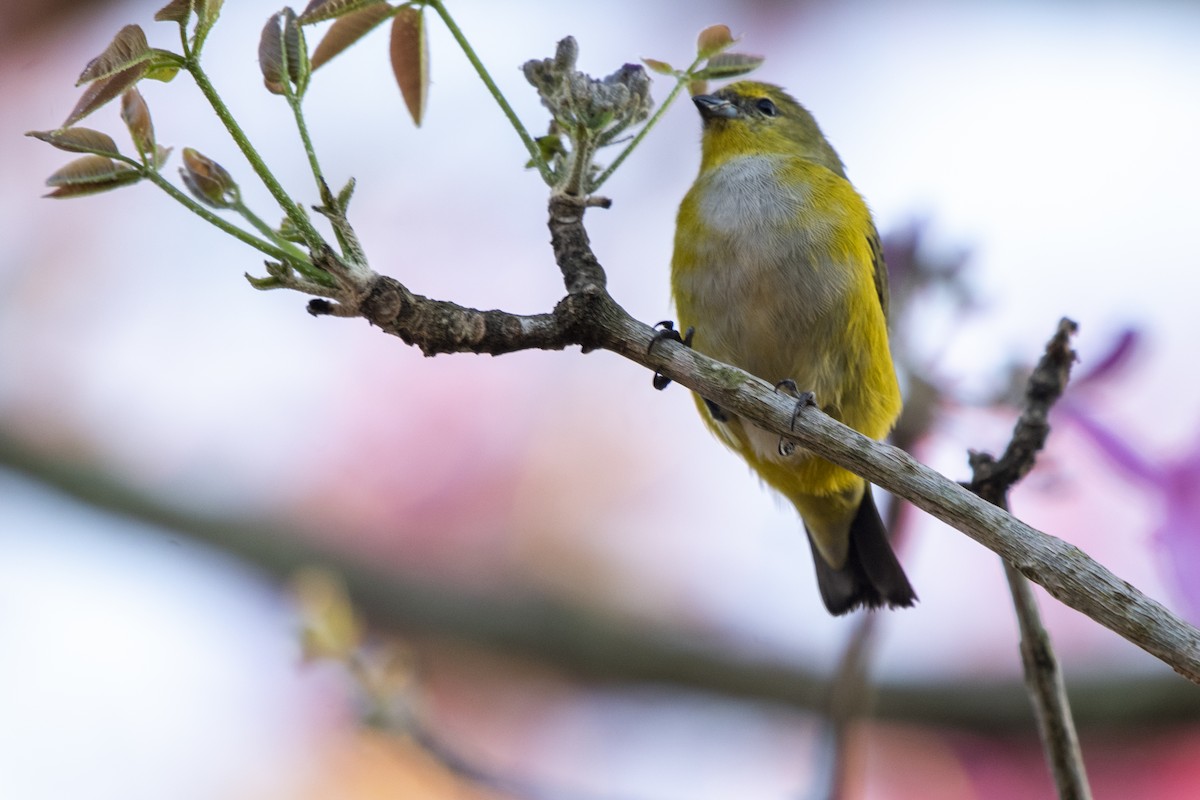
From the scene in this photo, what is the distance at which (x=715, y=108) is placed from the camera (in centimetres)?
305

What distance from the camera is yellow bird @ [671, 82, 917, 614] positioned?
8.30 ft

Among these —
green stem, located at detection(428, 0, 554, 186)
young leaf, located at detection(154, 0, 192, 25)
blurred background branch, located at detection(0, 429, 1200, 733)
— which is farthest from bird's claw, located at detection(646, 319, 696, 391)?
blurred background branch, located at detection(0, 429, 1200, 733)

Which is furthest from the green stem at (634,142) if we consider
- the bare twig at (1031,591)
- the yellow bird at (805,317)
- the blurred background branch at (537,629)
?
the blurred background branch at (537,629)

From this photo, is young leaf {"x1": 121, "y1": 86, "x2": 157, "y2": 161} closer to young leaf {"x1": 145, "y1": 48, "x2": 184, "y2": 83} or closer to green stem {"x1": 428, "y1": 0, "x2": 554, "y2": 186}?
young leaf {"x1": 145, "y1": 48, "x2": 184, "y2": 83}

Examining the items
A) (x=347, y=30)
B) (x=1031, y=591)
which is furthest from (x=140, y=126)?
(x=1031, y=591)

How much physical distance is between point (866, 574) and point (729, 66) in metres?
1.36

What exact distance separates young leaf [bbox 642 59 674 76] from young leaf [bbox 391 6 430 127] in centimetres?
31

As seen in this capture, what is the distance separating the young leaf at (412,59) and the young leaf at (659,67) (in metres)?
0.31

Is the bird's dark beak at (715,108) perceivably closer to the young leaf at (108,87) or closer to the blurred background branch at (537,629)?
the blurred background branch at (537,629)

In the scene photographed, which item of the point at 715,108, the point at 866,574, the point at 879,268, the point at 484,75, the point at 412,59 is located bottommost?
the point at 484,75

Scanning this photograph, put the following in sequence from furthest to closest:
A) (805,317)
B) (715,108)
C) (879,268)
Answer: (715,108), (879,268), (805,317)

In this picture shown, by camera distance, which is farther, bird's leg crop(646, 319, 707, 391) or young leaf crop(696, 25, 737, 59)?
young leaf crop(696, 25, 737, 59)

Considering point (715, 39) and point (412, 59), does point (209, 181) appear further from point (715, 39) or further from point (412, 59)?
point (715, 39)

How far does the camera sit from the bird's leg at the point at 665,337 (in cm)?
137
